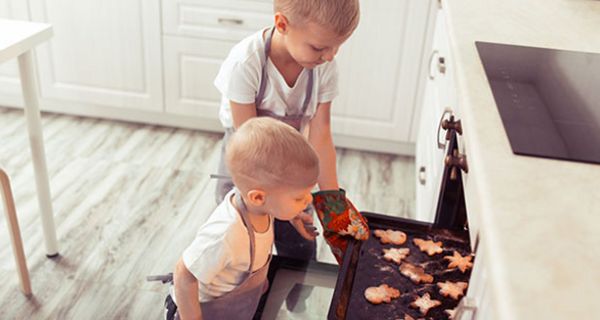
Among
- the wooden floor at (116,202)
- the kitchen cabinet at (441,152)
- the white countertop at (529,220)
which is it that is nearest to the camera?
the white countertop at (529,220)

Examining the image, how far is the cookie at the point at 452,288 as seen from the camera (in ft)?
3.73

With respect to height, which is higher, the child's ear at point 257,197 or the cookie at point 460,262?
the child's ear at point 257,197

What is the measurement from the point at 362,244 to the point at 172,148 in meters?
1.69

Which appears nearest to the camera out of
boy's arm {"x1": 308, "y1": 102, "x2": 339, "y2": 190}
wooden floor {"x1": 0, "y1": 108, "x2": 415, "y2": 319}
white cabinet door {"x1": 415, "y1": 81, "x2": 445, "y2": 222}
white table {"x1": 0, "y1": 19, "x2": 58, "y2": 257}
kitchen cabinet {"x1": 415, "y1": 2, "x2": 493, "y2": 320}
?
kitchen cabinet {"x1": 415, "y1": 2, "x2": 493, "y2": 320}

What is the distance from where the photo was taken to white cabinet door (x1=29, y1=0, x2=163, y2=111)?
2676 millimetres

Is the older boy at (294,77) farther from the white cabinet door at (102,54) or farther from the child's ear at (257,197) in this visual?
the white cabinet door at (102,54)

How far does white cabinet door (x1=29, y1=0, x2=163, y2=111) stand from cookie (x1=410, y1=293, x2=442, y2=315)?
75.6 inches

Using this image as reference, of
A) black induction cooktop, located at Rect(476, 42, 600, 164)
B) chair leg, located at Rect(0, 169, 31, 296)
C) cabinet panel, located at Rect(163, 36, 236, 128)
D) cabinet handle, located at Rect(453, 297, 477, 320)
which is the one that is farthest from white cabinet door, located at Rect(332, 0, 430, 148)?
cabinet handle, located at Rect(453, 297, 477, 320)

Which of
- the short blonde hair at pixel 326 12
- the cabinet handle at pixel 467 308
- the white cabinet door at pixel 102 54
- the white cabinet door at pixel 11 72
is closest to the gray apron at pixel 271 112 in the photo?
the short blonde hair at pixel 326 12

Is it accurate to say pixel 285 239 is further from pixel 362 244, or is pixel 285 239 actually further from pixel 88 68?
pixel 88 68

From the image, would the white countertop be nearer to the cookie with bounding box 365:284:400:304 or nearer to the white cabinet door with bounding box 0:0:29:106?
the cookie with bounding box 365:284:400:304

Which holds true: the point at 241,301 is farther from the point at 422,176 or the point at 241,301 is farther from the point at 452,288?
the point at 422,176

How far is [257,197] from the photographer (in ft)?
3.51

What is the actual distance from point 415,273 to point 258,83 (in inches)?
19.7
